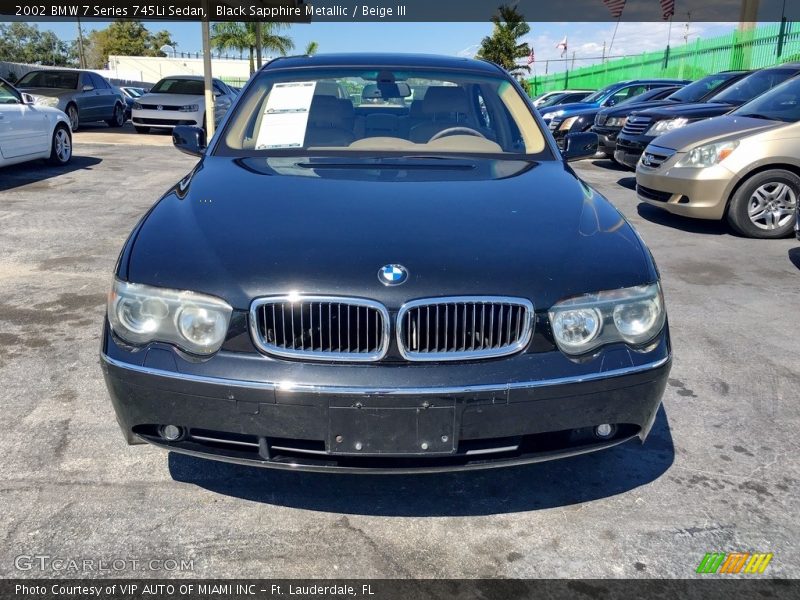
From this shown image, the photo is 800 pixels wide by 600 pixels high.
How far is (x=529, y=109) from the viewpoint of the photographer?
388 centimetres

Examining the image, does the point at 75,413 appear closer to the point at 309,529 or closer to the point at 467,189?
the point at 309,529

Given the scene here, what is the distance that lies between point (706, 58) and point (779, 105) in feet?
57.5

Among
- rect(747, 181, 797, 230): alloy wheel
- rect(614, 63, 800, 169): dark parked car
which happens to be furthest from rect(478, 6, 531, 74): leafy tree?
rect(747, 181, 797, 230): alloy wheel

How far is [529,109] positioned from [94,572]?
2998 mm

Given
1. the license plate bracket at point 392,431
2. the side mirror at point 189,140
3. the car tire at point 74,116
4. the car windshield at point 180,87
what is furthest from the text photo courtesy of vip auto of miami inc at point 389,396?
the car windshield at point 180,87

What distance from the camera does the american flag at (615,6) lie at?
25.6 metres

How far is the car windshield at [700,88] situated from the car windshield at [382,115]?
910 cm

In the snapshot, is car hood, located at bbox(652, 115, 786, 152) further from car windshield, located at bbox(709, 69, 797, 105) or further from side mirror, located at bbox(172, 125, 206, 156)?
side mirror, located at bbox(172, 125, 206, 156)

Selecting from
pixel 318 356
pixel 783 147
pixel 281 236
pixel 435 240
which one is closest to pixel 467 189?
pixel 435 240

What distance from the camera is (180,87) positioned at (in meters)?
18.0

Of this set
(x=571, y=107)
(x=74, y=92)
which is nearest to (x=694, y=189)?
(x=571, y=107)

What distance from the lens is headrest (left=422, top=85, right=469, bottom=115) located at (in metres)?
3.82

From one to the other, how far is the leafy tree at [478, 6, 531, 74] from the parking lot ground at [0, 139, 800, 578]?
3368 cm

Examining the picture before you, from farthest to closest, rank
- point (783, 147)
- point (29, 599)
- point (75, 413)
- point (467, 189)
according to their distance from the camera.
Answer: point (783, 147), point (75, 413), point (467, 189), point (29, 599)
